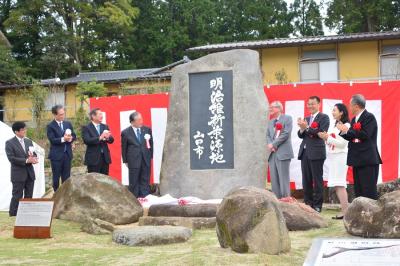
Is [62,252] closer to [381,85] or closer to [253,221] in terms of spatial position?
[253,221]

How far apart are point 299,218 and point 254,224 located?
1739 millimetres

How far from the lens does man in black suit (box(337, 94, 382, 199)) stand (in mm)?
6629

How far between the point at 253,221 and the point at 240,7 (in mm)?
34242

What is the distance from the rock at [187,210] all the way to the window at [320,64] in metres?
14.6

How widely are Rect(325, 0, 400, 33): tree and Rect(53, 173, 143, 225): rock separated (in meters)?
24.4

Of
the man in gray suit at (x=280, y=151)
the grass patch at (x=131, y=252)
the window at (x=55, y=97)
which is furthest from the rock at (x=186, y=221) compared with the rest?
the window at (x=55, y=97)

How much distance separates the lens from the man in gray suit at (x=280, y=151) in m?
8.28

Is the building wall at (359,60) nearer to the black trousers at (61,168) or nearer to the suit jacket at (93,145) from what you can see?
the suit jacket at (93,145)

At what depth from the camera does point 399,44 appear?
19875 mm

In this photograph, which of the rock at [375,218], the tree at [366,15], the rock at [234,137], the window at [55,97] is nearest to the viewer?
the rock at [375,218]

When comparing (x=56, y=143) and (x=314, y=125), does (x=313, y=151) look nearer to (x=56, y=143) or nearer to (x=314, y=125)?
(x=314, y=125)

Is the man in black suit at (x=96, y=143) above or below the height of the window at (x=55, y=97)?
below

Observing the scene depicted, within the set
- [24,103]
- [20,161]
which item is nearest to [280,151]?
[20,161]

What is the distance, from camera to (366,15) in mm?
29469
